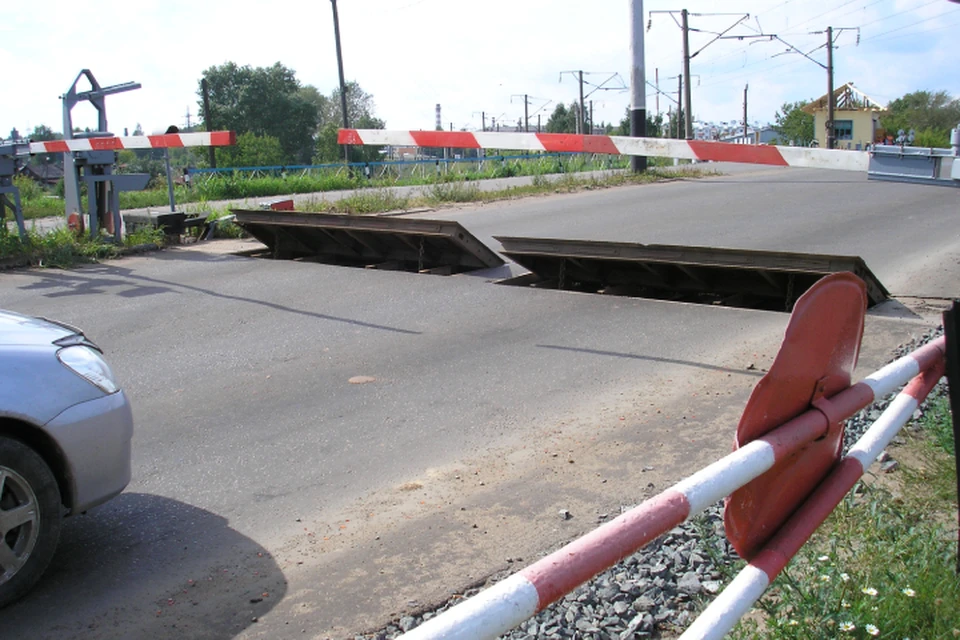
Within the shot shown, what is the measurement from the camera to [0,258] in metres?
12.8

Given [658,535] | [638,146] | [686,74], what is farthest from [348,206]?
[686,74]

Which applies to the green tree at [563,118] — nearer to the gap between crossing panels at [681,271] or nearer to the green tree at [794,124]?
the green tree at [794,124]

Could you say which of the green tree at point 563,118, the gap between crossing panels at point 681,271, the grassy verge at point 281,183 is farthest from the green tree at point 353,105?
the gap between crossing panels at point 681,271

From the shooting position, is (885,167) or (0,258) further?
(0,258)

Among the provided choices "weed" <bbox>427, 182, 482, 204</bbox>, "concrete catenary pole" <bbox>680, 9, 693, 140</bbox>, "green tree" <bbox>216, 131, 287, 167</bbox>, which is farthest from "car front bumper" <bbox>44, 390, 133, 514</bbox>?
"green tree" <bbox>216, 131, 287, 167</bbox>

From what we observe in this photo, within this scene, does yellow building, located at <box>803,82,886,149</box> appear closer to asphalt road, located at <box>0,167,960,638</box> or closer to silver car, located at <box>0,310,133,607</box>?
asphalt road, located at <box>0,167,960,638</box>

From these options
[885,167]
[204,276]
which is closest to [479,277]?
[204,276]

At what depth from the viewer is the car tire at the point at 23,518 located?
3.68 m

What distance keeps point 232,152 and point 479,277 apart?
157 feet

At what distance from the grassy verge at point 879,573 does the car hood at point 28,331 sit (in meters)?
3.29

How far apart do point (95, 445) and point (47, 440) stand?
0.70 feet

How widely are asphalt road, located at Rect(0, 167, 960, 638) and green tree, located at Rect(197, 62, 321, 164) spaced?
77.2 metres

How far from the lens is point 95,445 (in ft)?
13.3

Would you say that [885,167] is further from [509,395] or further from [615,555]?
[615,555]
